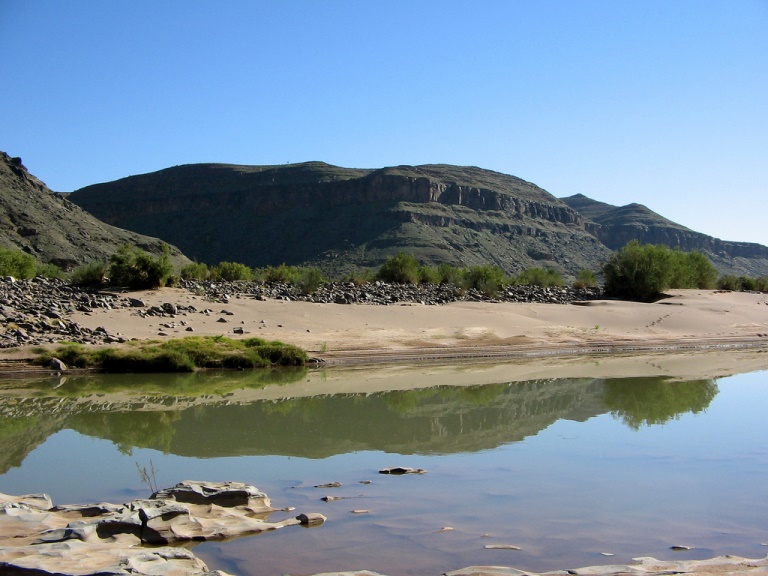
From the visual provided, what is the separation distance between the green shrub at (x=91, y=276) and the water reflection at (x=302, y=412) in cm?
1135

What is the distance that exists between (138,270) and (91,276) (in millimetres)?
2486

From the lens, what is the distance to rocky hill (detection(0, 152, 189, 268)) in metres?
51.4

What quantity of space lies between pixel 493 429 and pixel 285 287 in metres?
25.6

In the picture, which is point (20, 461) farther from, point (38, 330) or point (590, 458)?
point (38, 330)

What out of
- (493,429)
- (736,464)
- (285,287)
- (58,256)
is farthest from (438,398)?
(58,256)

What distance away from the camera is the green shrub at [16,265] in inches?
1288

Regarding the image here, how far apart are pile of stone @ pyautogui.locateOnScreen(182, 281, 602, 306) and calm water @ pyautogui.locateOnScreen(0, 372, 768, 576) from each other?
14.0m

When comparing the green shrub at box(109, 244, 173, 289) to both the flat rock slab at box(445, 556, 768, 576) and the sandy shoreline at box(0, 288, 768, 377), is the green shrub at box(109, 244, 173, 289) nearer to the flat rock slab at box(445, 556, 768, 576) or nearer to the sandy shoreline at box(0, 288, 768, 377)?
the sandy shoreline at box(0, 288, 768, 377)

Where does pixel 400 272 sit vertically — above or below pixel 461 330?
above

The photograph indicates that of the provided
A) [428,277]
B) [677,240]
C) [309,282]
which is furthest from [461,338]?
[677,240]

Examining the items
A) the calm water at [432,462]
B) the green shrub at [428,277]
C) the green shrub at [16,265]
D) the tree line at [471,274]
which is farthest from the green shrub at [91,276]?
the green shrub at [428,277]

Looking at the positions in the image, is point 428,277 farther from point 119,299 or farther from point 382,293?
point 119,299

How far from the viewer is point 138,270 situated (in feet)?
94.6

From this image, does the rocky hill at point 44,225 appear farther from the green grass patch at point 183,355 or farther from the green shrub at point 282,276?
the green grass patch at point 183,355
